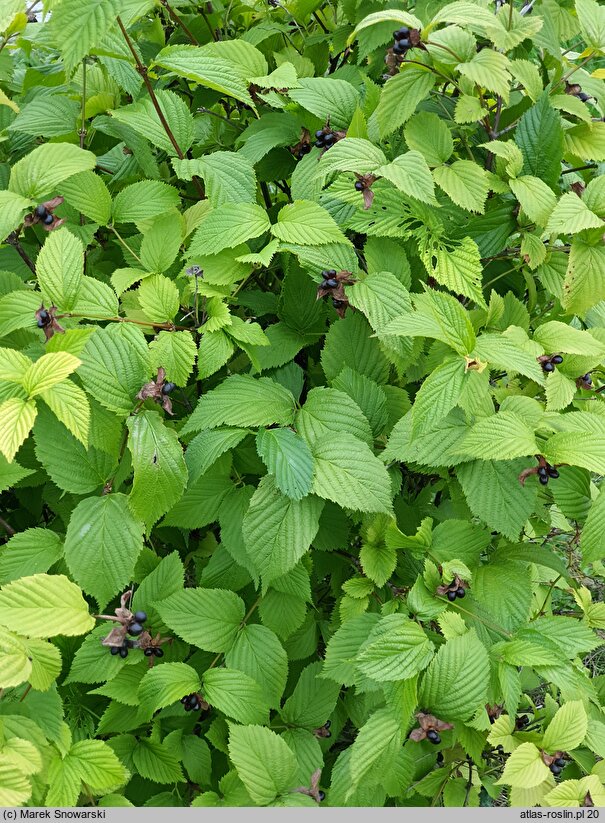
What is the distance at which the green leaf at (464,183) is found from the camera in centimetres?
137

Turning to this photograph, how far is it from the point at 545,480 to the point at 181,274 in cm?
79

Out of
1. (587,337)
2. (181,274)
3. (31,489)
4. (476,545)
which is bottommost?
(476,545)

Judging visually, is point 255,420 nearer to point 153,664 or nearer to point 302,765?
point 153,664

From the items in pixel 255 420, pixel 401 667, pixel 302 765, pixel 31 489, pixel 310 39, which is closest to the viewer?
pixel 401 667

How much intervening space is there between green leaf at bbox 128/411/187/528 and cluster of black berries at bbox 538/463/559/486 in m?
0.63

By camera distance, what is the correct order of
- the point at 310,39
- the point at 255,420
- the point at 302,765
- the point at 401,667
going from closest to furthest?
the point at 401,667
the point at 255,420
the point at 302,765
the point at 310,39

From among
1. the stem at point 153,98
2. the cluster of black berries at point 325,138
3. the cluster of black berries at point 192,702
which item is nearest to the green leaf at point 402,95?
the cluster of black berries at point 325,138

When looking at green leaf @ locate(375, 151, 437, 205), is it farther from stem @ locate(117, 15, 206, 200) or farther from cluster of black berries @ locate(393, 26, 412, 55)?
stem @ locate(117, 15, 206, 200)

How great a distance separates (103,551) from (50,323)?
401 millimetres

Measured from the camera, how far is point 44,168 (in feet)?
4.48

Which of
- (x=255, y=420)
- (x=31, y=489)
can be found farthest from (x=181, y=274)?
(x=31, y=489)

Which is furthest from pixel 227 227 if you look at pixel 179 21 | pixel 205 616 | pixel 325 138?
pixel 205 616

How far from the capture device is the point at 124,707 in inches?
53.9

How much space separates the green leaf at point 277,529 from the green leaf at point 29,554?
1.19ft
